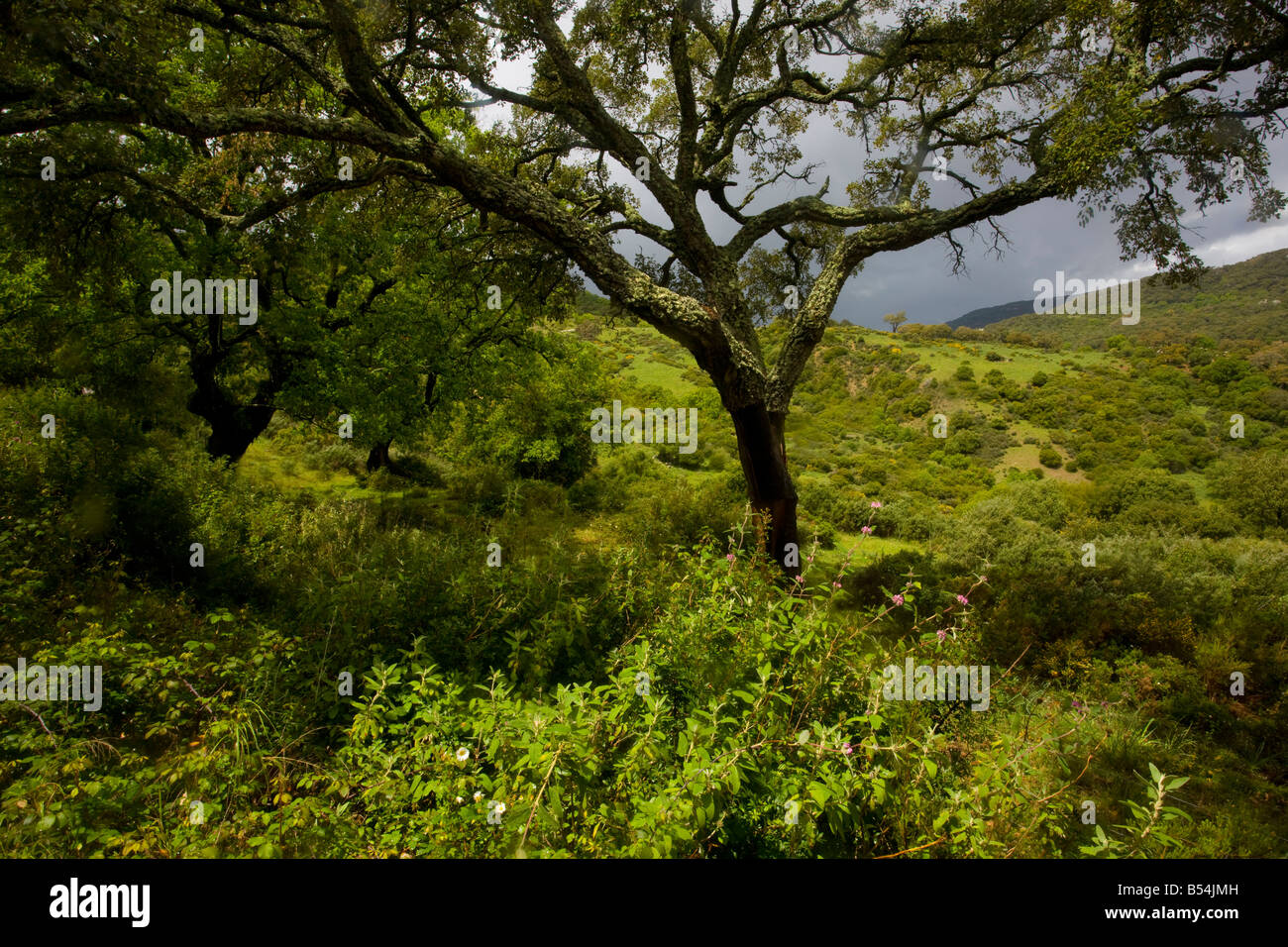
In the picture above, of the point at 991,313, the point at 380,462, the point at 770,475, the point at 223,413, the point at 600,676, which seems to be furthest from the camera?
the point at 991,313

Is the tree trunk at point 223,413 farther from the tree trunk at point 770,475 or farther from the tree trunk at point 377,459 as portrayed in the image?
the tree trunk at point 770,475

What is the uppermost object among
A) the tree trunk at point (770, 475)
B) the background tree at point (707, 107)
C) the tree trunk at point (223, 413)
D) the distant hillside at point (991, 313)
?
the distant hillside at point (991, 313)

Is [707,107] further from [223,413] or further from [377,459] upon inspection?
[377,459]

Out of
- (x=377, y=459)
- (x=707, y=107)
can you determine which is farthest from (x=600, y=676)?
(x=377, y=459)

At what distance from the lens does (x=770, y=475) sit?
7.63 m

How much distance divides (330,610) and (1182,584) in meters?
11.3

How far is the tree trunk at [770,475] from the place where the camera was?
7293 mm

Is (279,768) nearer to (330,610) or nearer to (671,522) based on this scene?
(330,610)

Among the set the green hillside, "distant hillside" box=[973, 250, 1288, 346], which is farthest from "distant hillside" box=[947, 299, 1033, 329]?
the green hillside

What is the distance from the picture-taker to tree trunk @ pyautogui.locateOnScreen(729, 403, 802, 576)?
23.9 ft

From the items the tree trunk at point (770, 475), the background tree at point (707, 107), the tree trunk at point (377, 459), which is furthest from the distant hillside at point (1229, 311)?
the tree trunk at point (377, 459)

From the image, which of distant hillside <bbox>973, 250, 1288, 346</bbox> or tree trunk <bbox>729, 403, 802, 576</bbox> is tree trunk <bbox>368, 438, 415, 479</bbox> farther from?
distant hillside <bbox>973, 250, 1288, 346</bbox>

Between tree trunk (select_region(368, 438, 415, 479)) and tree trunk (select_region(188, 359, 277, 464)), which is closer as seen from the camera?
tree trunk (select_region(188, 359, 277, 464))

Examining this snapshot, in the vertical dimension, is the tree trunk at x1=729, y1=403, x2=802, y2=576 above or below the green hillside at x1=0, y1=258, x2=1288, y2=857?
above
